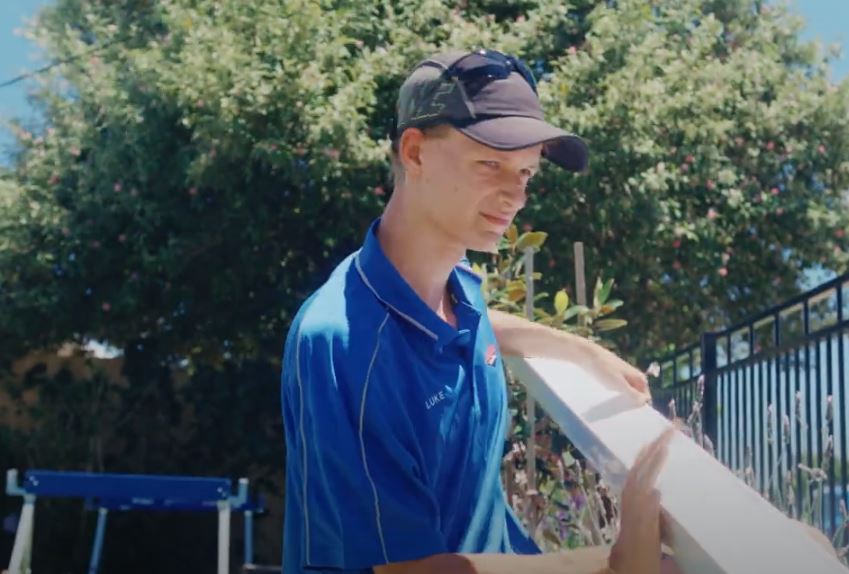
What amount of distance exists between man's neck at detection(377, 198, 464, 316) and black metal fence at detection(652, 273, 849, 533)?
83.0 inches

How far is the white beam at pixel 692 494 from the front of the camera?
1.09m

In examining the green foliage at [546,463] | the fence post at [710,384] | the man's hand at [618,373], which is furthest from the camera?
the fence post at [710,384]

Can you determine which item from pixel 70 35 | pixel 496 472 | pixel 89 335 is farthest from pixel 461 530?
pixel 70 35

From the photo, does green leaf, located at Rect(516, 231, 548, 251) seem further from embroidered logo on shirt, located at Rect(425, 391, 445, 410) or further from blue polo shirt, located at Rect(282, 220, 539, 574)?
embroidered logo on shirt, located at Rect(425, 391, 445, 410)

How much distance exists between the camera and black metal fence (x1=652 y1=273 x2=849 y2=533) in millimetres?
3863

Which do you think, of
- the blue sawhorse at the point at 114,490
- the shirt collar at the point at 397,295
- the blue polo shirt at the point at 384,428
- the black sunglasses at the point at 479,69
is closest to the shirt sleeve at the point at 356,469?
the blue polo shirt at the point at 384,428

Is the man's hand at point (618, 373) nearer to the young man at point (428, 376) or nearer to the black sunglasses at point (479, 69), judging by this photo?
the young man at point (428, 376)

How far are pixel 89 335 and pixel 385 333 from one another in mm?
8668

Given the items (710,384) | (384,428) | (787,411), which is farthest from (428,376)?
(710,384)

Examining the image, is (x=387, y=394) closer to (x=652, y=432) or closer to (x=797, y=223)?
(x=652, y=432)

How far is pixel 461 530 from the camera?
147cm

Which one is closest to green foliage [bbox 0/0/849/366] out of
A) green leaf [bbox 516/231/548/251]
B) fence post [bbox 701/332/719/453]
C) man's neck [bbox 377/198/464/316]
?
fence post [bbox 701/332/719/453]

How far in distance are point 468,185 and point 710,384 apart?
15.5 ft

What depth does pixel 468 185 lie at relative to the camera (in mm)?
1470
